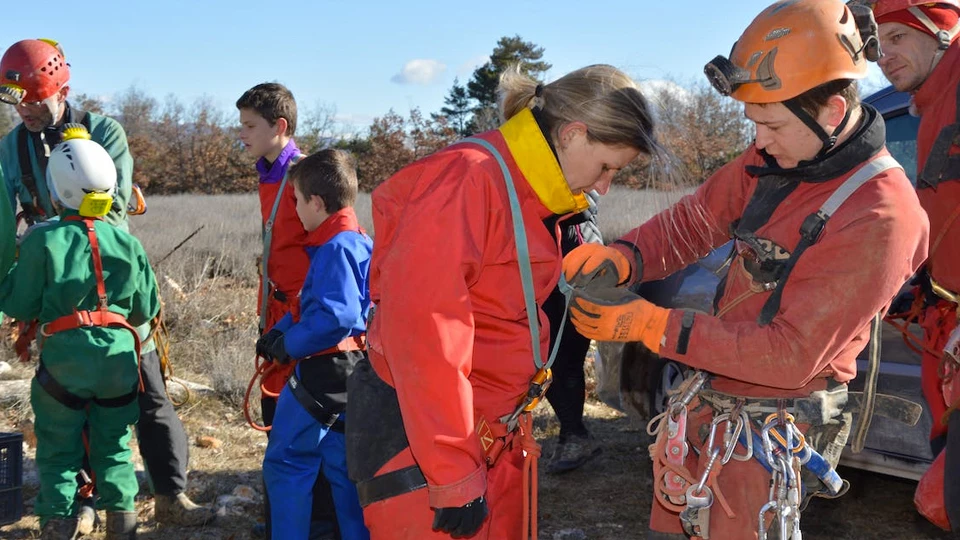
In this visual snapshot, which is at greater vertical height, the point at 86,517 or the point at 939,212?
the point at 939,212

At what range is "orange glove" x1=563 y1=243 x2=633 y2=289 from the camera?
2.72 metres

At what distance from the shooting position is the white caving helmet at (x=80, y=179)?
3973mm

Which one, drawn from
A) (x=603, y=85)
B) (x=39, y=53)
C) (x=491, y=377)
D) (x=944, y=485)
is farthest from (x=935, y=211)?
Answer: (x=39, y=53)

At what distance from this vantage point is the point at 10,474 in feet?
13.3

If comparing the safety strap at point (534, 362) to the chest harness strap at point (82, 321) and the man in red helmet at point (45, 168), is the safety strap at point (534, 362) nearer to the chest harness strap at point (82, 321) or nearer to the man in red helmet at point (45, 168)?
the chest harness strap at point (82, 321)

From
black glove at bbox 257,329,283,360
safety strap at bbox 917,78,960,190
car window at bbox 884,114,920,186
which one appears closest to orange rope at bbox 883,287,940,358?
safety strap at bbox 917,78,960,190

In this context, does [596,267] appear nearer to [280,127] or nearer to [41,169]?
[280,127]

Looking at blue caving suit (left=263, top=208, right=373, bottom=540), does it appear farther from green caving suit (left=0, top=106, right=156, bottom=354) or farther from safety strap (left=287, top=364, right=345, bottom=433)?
green caving suit (left=0, top=106, right=156, bottom=354)

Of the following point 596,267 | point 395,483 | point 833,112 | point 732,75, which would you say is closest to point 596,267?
point 596,267

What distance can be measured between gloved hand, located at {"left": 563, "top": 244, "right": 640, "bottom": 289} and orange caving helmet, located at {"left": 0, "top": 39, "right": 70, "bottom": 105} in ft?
10.9

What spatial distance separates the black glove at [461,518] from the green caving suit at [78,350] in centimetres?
242

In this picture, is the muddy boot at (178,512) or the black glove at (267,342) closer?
the black glove at (267,342)

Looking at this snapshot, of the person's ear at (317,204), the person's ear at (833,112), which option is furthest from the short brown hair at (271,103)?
the person's ear at (833,112)

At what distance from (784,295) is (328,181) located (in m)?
2.16
